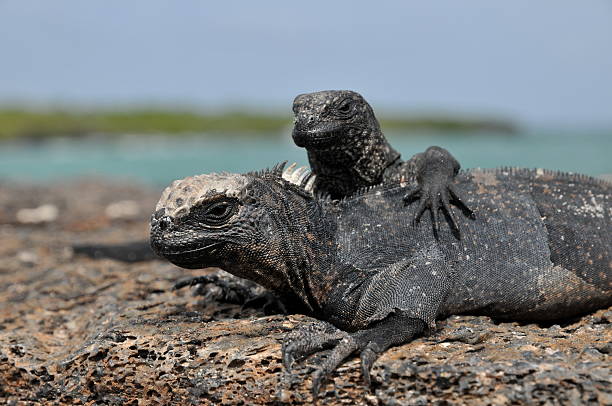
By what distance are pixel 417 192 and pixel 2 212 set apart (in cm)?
892

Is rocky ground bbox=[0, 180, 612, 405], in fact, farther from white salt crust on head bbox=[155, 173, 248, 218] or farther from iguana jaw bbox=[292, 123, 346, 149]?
iguana jaw bbox=[292, 123, 346, 149]

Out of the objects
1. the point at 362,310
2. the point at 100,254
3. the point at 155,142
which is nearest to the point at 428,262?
the point at 362,310

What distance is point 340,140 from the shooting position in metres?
4.20

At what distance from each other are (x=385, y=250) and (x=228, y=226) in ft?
3.13

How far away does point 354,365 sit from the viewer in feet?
10.5

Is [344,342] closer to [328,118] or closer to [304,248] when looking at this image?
[304,248]

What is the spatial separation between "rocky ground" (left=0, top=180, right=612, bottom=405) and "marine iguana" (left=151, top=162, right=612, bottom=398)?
0.46 ft

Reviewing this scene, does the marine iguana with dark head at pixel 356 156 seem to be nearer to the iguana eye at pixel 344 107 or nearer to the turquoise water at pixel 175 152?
the iguana eye at pixel 344 107

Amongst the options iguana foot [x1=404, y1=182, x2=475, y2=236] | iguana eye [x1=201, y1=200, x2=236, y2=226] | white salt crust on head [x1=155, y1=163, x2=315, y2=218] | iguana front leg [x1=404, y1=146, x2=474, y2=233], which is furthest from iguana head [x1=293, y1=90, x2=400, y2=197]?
iguana eye [x1=201, y1=200, x2=236, y2=226]

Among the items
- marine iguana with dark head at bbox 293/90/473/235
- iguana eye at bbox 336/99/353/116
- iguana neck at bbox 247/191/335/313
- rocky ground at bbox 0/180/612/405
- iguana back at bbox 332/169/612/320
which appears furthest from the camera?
iguana eye at bbox 336/99/353/116

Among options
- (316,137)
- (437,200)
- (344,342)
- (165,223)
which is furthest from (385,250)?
(165,223)

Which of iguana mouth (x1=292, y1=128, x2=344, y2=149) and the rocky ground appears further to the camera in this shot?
iguana mouth (x1=292, y1=128, x2=344, y2=149)

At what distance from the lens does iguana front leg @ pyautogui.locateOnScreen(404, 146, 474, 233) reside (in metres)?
3.80

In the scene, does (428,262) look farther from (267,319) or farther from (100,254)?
(100,254)
